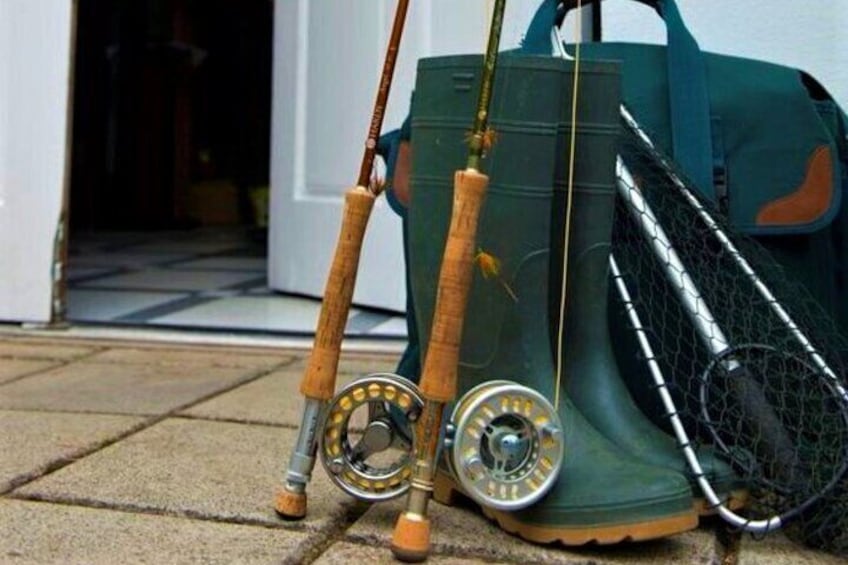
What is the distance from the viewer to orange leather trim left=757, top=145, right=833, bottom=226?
1.20 m

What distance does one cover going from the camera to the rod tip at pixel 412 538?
940 millimetres

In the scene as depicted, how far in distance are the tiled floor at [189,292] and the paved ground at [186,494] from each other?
1.73 feet

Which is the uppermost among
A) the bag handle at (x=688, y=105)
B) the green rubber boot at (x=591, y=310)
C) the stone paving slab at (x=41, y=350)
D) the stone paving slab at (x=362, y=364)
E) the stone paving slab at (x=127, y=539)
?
the bag handle at (x=688, y=105)

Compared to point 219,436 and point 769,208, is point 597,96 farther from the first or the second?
point 219,436

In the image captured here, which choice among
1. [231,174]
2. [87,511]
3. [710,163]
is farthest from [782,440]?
[231,174]

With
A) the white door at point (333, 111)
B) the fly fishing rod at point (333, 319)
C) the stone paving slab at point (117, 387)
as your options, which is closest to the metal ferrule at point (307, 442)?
the fly fishing rod at point (333, 319)

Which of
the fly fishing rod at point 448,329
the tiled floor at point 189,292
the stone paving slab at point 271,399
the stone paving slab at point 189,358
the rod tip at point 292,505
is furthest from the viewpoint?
the tiled floor at point 189,292

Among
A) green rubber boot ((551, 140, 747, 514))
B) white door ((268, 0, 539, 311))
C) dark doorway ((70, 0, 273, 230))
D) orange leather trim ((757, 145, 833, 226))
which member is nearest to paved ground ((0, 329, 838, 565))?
green rubber boot ((551, 140, 747, 514))

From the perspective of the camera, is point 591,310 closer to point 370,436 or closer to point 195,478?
point 370,436

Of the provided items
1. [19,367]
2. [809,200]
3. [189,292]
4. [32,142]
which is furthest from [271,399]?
[189,292]

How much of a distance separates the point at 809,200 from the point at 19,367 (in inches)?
55.8

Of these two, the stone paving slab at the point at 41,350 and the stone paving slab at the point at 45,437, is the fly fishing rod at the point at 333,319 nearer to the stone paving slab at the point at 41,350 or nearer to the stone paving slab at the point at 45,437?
the stone paving slab at the point at 45,437

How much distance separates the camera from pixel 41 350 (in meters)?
2.11

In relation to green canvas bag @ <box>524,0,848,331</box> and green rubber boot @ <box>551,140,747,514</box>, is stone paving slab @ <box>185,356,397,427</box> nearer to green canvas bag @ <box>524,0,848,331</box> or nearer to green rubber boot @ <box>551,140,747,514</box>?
green rubber boot @ <box>551,140,747,514</box>
